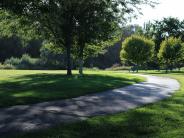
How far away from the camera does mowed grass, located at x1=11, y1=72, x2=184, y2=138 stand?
9961 millimetres

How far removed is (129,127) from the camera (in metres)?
10.9

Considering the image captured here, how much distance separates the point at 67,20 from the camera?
121ft

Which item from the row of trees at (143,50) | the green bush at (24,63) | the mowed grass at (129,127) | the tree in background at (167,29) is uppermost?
the tree in background at (167,29)

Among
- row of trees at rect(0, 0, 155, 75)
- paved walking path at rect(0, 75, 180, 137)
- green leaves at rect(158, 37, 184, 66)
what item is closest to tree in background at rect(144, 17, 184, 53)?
green leaves at rect(158, 37, 184, 66)

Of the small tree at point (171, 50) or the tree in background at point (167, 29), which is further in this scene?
the tree in background at point (167, 29)

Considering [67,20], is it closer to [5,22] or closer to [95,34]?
[95,34]

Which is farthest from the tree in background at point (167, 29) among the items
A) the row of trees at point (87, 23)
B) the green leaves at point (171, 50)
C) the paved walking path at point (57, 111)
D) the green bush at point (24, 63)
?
the paved walking path at point (57, 111)

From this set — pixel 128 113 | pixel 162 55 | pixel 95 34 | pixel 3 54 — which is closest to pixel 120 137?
pixel 128 113

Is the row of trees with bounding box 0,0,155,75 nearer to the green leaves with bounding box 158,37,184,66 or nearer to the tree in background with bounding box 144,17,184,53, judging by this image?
the green leaves with bounding box 158,37,184,66

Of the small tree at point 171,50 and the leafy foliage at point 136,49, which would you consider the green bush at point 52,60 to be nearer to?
the leafy foliage at point 136,49

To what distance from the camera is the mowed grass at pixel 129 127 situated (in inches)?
392

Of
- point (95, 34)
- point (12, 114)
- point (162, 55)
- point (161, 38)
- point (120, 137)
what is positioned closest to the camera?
point (120, 137)

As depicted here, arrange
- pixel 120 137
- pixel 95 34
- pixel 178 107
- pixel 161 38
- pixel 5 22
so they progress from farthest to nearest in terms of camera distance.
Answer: pixel 161 38 < pixel 5 22 < pixel 95 34 < pixel 178 107 < pixel 120 137

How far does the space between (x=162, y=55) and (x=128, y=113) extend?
2587 inches
